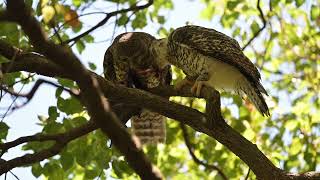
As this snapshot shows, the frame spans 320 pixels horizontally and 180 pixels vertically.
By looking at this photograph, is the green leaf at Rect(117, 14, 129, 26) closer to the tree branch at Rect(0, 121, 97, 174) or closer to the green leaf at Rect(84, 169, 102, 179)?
the green leaf at Rect(84, 169, 102, 179)

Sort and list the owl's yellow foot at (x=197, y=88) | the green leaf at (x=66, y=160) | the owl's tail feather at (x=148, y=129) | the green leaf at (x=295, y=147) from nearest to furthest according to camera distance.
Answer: the owl's yellow foot at (x=197, y=88) < the green leaf at (x=66, y=160) < the owl's tail feather at (x=148, y=129) < the green leaf at (x=295, y=147)

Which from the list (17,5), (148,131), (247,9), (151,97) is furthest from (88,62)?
(17,5)

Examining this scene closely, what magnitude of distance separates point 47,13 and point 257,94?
1.90m

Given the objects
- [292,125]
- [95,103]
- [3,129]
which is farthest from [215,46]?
[95,103]

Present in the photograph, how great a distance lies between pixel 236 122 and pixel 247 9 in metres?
1.53

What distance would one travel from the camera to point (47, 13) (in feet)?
11.8

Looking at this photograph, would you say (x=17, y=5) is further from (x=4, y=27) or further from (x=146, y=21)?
(x=146, y=21)

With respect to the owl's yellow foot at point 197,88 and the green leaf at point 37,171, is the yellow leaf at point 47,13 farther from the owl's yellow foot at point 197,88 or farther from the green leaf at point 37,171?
the green leaf at point 37,171

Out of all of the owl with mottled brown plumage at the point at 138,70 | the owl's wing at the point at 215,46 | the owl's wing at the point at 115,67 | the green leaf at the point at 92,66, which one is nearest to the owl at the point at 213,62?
the owl's wing at the point at 215,46

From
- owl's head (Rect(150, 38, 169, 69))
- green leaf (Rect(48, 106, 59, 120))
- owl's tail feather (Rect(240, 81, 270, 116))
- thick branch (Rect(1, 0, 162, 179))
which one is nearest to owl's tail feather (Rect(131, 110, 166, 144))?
owl's head (Rect(150, 38, 169, 69))

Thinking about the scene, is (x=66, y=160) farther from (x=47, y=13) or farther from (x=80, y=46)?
(x=80, y=46)

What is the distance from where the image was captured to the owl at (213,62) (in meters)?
4.71

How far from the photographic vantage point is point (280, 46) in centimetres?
879

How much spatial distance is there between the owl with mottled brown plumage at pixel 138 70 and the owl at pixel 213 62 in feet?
0.95
